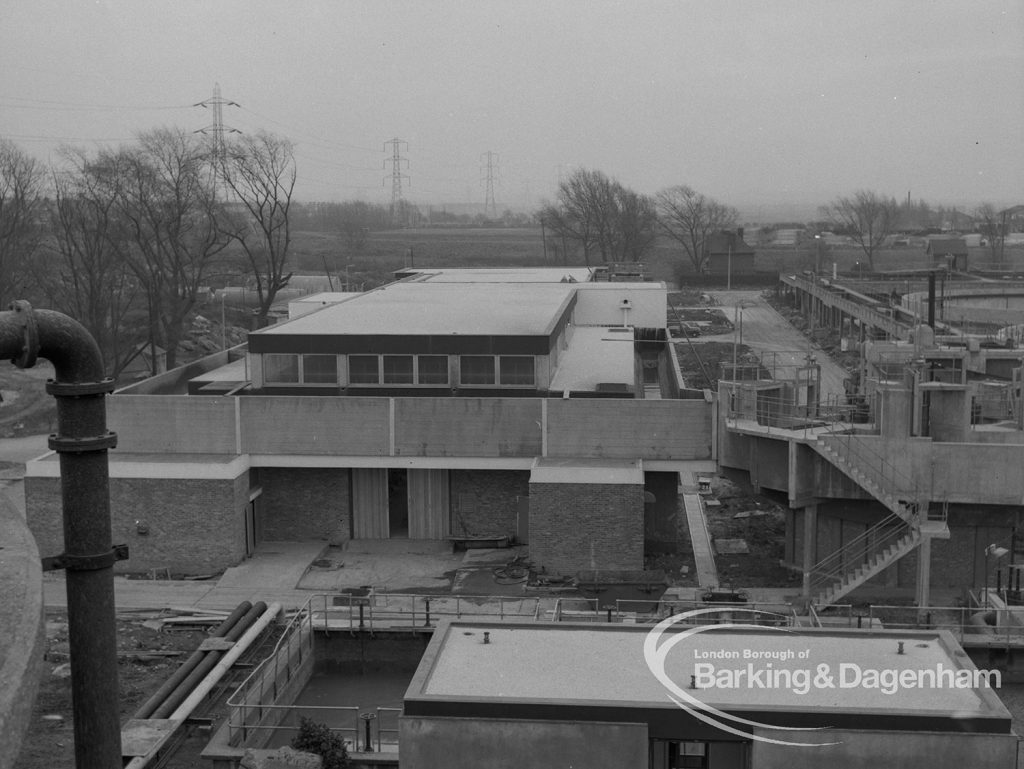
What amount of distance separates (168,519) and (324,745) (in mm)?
11218

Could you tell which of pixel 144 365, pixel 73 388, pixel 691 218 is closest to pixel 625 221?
pixel 691 218

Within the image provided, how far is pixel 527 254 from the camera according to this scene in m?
128

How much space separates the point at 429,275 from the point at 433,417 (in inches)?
1091

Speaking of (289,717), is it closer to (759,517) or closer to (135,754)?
(135,754)

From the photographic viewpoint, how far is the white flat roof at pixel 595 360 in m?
28.9

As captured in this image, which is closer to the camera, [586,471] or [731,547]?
[586,471]

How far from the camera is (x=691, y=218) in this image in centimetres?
11100

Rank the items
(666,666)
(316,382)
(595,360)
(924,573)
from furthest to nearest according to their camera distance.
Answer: (595,360)
(316,382)
(924,573)
(666,666)

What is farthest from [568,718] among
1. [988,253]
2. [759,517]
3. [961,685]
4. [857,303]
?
[988,253]

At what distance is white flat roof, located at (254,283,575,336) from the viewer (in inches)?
1148

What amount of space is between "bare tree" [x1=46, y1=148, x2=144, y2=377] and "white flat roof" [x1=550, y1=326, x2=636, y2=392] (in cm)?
1809

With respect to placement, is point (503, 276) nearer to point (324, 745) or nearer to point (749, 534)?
point (749, 534)

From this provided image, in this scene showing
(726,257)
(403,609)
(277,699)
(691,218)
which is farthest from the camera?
(691,218)

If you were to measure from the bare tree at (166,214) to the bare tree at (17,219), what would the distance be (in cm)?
462
